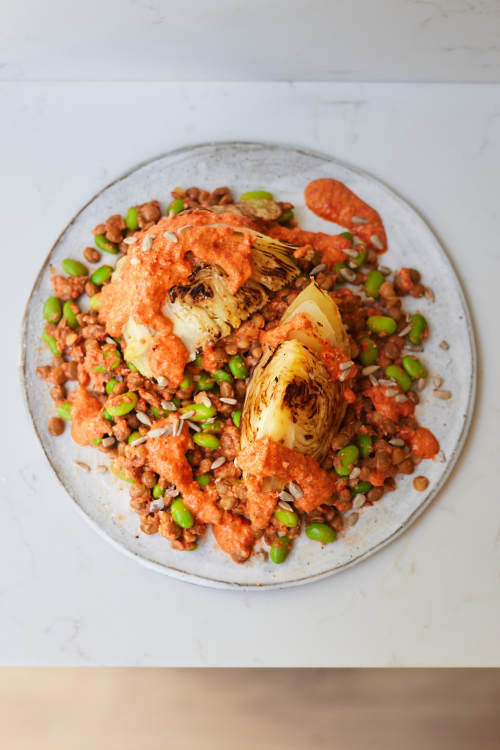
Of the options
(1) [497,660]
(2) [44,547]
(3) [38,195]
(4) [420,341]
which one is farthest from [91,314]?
(1) [497,660]

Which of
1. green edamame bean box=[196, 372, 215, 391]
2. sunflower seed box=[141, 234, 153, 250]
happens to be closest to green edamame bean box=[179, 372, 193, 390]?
green edamame bean box=[196, 372, 215, 391]

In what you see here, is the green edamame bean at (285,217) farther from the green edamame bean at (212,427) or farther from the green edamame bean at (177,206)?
the green edamame bean at (212,427)

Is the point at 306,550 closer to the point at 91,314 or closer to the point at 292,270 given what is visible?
the point at 292,270

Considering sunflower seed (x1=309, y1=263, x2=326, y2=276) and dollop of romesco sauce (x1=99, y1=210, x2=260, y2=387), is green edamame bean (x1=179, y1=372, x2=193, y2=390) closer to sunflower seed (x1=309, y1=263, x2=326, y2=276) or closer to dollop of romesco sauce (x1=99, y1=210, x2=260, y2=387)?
dollop of romesco sauce (x1=99, y1=210, x2=260, y2=387)

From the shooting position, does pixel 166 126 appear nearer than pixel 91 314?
No

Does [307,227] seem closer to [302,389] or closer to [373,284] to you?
[373,284]

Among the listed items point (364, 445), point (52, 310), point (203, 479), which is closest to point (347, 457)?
point (364, 445)
